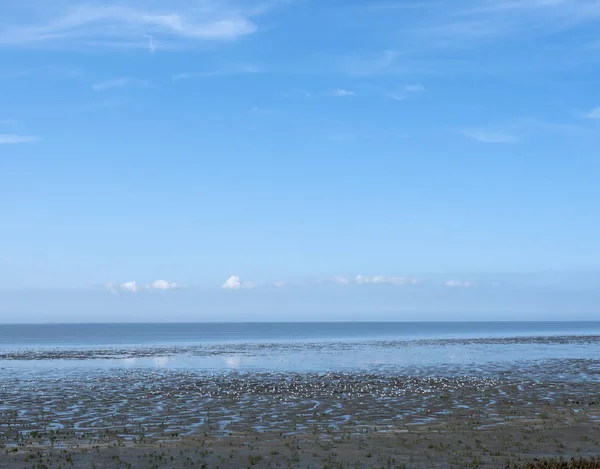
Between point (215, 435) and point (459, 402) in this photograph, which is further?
point (459, 402)

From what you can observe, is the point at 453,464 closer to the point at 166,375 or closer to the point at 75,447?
the point at 75,447

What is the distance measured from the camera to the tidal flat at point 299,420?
2334cm

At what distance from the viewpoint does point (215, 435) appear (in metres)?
27.7

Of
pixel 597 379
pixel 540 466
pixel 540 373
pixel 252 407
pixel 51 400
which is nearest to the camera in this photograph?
pixel 540 466

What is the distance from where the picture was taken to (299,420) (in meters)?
31.6

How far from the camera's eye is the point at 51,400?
39156 millimetres

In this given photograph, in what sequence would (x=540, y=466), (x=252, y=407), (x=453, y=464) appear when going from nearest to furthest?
(x=540, y=466)
(x=453, y=464)
(x=252, y=407)

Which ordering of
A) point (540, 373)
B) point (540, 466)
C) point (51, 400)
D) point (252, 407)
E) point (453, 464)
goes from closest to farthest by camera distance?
point (540, 466) < point (453, 464) < point (252, 407) < point (51, 400) < point (540, 373)

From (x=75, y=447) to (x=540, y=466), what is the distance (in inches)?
676

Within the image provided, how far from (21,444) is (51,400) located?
14.4 m

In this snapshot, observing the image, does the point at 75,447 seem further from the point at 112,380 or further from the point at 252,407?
the point at 112,380

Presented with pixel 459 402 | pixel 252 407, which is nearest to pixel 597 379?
pixel 459 402

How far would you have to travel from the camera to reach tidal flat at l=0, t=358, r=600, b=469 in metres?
23.3

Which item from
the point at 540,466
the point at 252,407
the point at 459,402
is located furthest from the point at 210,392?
the point at 540,466
